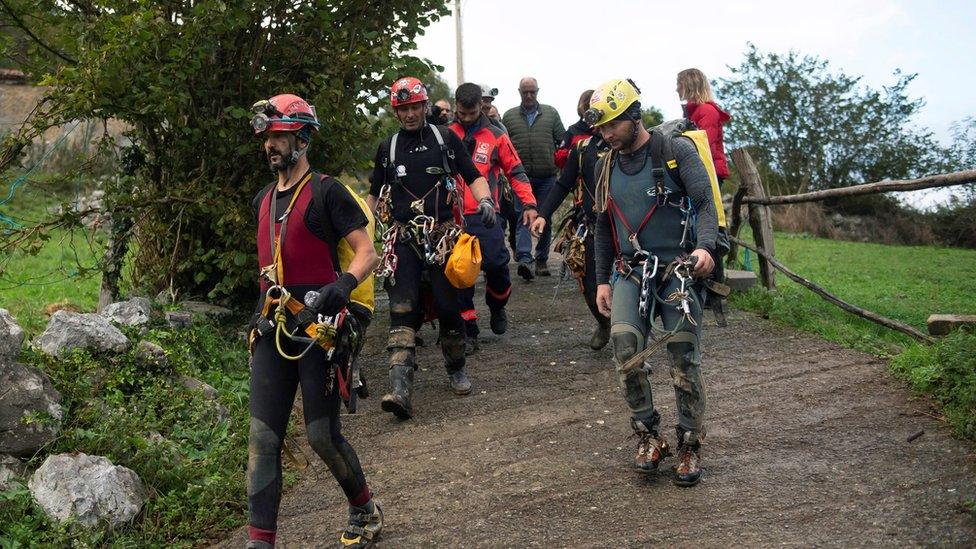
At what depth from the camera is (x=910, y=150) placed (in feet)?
64.3

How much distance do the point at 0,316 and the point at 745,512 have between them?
173 inches

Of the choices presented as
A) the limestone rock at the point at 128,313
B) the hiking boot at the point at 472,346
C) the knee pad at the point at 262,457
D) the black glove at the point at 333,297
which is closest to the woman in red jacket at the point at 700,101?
the hiking boot at the point at 472,346

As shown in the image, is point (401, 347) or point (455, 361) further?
point (455, 361)

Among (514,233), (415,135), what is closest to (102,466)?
Answer: (415,135)

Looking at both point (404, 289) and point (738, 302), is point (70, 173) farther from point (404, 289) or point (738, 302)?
point (738, 302)

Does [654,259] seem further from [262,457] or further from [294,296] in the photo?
[262,457]

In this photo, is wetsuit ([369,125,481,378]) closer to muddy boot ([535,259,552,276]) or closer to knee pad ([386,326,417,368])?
knee pad ([386,326,417,368])

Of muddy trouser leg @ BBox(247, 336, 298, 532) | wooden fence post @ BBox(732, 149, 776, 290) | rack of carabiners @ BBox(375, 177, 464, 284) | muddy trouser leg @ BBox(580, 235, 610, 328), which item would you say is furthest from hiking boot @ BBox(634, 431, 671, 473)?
wooden fence post @ BBox(732, 149, 776, 290)

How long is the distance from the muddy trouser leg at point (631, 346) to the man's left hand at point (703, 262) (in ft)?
1.36

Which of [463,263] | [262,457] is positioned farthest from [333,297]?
[463,263]

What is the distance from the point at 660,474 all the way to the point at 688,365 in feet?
2.23

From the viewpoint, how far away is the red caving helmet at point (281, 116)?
464 cm

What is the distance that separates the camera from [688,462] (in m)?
5.40

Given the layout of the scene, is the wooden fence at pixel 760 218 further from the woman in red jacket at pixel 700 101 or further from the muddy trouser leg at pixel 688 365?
the muddy trouser leg at pixel 688 365
